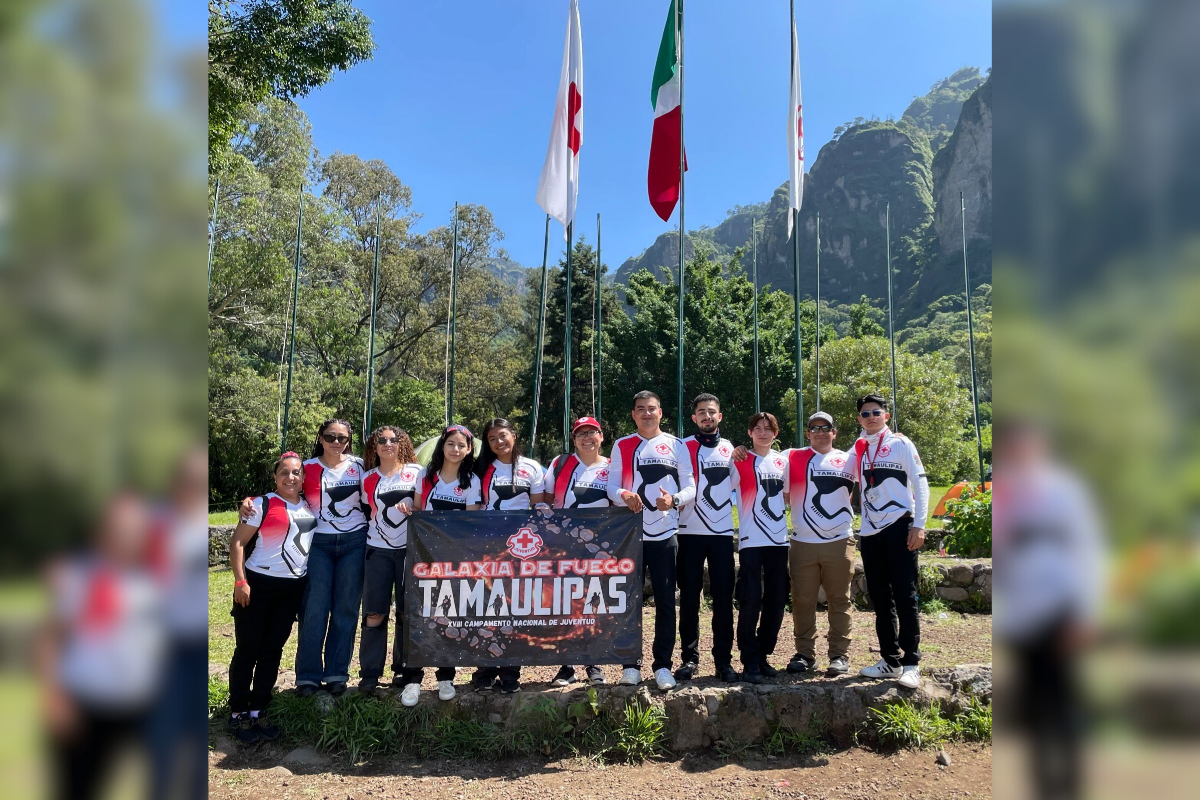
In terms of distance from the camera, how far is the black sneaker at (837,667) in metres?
4.77

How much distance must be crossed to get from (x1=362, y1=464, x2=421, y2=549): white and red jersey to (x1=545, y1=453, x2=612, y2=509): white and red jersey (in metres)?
0.91

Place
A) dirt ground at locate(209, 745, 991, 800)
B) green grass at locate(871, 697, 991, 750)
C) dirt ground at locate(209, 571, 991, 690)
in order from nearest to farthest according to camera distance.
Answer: dirt ground at locate(209, 745, 991, 800), green grass at locate(871, 697, 991, 750), dirt ground at locate(209, 571, 991, 690)

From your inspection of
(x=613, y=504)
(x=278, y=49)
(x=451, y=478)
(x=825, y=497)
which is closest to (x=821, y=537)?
(x=825, y=497)

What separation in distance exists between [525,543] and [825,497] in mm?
1967

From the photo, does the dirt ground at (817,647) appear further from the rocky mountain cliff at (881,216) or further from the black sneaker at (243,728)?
the rocky mountain cliff at (881,216)

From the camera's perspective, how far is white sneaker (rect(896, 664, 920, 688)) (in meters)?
4.33

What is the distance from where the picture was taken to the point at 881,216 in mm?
102875
